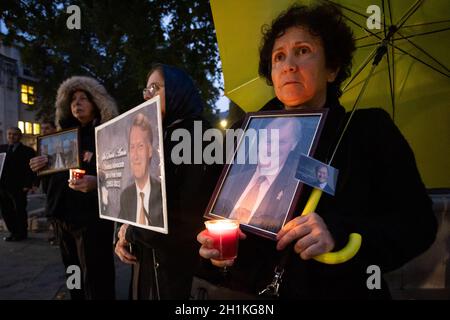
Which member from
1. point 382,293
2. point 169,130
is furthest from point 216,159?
point 382,293

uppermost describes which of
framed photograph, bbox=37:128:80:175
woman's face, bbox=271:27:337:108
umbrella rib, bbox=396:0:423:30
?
umbrella rib, bbox=396:0:423:30

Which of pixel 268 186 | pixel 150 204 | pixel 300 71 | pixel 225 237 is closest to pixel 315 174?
pixel 268 186

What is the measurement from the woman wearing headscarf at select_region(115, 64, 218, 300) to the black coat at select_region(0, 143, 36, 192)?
636 cm

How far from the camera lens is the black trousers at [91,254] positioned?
10.2ft

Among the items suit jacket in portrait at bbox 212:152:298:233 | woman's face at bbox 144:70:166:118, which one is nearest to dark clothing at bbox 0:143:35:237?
woman's face at bbox 144:70:166:118

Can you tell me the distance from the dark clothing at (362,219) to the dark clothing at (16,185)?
7.34 metres

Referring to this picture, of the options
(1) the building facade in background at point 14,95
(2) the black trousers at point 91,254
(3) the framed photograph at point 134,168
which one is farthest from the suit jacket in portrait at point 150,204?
(1) the building facade in background at point 14,95

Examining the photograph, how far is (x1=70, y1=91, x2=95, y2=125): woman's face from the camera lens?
3365 mm

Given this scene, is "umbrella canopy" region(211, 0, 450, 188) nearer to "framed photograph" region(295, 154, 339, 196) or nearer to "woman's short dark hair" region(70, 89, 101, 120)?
"framed photograph" region(295, 154, 339, 196)

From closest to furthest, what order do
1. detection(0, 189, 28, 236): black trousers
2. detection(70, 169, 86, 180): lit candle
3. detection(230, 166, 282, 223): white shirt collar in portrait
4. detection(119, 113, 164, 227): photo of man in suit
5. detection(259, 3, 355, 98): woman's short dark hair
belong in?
1. detection(230, 166, 282, 223): white shirt collar in portrait
2. detection(259, 3, 355, 98): woman's short dark hair
3. detection(119, 113, 164, 227): photo of man in suit
4. detection(70, 169, 86, 180): lit candle
5. detection(0, 189, 28, 236): black trousers

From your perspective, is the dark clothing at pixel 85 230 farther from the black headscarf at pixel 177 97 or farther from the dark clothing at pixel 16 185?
the dark clothing at pixel 16 185

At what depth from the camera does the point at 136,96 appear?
1595cm

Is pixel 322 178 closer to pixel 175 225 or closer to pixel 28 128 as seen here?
pixel 175 225

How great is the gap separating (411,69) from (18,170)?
25.7 ft
